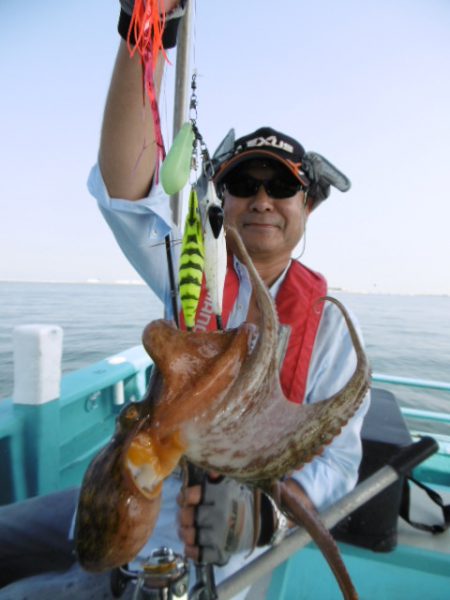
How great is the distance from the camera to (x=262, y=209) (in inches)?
95.2

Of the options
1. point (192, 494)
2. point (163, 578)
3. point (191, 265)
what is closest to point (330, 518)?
point (192, 494)

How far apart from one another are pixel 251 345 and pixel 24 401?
298 cm

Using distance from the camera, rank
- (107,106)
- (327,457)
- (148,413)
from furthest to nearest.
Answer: (327,457)
(107,106)
(148,413)

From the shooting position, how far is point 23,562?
208cm

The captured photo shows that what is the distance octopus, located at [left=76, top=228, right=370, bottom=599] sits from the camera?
2.82ft

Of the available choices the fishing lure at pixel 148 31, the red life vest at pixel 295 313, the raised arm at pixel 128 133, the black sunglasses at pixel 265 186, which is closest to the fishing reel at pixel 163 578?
the red life vest at pixel 295 313

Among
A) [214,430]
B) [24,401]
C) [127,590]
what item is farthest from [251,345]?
[24,401]

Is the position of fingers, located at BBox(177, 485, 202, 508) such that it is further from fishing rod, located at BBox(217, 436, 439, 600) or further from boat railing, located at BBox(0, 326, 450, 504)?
boat railing, located at BBox(0, 326, 450, 504)

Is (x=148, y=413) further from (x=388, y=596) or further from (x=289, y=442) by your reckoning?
(x=388, y=596)

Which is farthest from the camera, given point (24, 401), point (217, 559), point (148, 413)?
point (24, 401)

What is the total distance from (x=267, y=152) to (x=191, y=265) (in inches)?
59.1

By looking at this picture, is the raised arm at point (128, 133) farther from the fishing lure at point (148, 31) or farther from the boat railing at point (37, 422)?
the boat railing at point (37, 422)

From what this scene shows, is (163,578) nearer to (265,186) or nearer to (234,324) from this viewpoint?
(234,324)

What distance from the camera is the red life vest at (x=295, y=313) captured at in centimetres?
215
